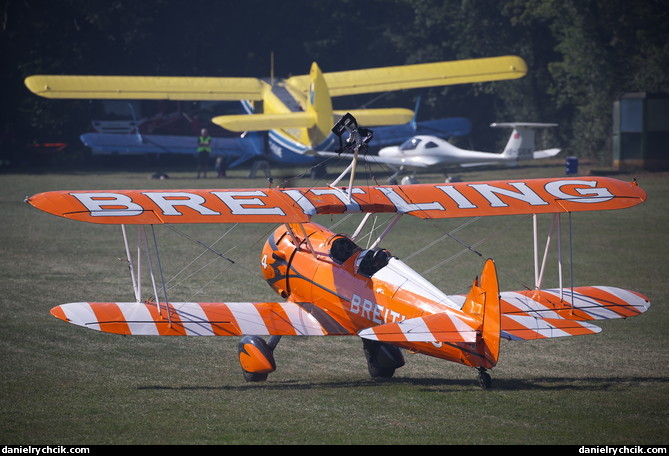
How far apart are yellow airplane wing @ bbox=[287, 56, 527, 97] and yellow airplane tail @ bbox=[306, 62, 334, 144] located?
351 centimetres

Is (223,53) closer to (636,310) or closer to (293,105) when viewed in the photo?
(293,105)

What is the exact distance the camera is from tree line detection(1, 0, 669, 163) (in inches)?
1590

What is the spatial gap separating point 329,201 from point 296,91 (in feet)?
88.1

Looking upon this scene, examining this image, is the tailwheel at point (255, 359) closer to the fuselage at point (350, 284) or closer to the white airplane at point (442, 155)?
the fuselage at point (350, 284)

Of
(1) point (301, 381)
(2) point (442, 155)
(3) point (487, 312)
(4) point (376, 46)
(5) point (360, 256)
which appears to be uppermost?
(5) point (360, 256)

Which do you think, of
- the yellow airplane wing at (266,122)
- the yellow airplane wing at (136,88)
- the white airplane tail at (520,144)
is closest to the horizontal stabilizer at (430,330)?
the yellow airplane wing at (266,122)

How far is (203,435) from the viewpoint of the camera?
7.53 metres

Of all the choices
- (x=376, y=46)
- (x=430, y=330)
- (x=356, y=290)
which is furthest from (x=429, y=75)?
(x=430, y=330)

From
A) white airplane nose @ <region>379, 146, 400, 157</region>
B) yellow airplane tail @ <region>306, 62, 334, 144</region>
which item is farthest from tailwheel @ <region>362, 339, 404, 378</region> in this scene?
white airplane nose @ <region>379, 146, 400, 157</region>

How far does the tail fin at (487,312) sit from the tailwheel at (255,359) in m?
2.19

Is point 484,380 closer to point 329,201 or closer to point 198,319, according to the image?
point 329,201

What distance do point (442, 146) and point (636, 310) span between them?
21.6 m

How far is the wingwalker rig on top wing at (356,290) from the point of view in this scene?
8.48m

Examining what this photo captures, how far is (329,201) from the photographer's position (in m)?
9.78
